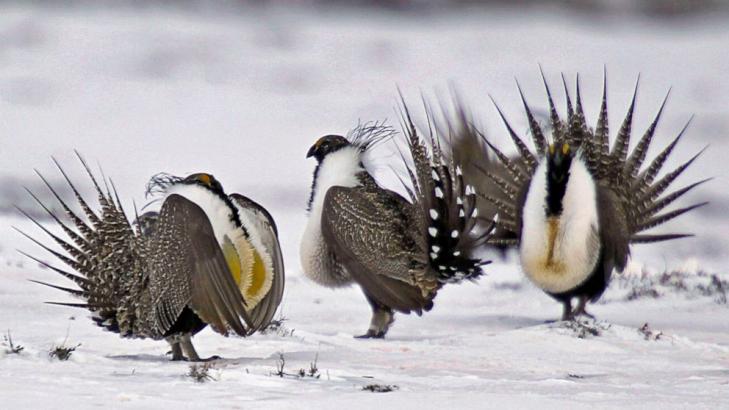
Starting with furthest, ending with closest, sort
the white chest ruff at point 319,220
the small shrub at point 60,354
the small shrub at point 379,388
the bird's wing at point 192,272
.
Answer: the white chest ruff at point 319,220 < the bird's wing at point 192,272 < the small shrub at point 60,354 < the small shrub at point 379,388

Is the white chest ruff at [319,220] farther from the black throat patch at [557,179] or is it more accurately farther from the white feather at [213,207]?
the white feather at [213,207]

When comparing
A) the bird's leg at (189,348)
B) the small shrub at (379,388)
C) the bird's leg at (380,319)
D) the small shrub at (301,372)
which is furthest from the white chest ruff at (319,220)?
the small shrub at (379,388)

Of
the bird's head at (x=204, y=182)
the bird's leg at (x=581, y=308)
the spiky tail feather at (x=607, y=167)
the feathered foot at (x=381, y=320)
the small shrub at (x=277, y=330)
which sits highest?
the spiky tail feather at (x=607, y=167)

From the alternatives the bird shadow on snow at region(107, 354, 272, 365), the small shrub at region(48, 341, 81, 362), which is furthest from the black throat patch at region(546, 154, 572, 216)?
the small shrub at region(48, 341, 81, 362)

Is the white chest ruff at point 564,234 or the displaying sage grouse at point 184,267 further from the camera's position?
the white chest ruff at point 564,234

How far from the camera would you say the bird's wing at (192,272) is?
470 cm

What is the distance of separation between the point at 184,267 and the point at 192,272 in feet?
0.13

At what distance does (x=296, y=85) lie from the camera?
22188mm

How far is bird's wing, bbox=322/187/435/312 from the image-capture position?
6.02 metres

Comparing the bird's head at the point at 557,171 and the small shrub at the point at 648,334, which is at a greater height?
the bird's head at the point at 557,171

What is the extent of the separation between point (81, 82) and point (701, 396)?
17.6 meters

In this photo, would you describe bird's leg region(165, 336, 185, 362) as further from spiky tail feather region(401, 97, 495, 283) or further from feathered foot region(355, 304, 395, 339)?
spiky tail feather region(401, 97, 495, 283)

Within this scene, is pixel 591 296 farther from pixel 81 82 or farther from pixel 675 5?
pixel 675 5

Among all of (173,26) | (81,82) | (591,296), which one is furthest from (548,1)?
(591,296)
